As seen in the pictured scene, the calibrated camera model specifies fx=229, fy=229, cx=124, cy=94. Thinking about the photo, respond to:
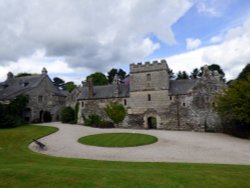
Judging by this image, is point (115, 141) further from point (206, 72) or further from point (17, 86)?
point (17, 86)

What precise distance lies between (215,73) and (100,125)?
55.4 ft

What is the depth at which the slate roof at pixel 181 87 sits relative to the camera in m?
29.9

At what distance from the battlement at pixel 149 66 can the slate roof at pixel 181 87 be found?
2.78 metres

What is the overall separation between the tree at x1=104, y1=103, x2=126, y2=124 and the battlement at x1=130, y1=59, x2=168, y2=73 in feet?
17.6

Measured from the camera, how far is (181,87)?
3073 cm

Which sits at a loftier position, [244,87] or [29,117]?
[244,87]

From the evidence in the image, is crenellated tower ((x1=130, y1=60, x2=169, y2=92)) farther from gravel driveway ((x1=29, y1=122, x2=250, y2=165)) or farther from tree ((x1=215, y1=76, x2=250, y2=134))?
gravel driveway ((x1=29, y1=122, x2=250, y2=165))

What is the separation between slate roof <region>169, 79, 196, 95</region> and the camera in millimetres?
29906

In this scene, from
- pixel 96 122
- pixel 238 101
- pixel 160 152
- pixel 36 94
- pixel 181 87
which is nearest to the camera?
pixel 160 152

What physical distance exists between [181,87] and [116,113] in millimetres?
9589

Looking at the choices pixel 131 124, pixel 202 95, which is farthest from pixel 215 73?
pixel 131 124

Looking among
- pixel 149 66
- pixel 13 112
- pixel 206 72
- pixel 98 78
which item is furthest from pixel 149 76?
pixel 98 78

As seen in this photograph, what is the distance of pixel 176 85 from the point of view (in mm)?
31625

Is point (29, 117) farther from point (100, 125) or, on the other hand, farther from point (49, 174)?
point (49, 174)
